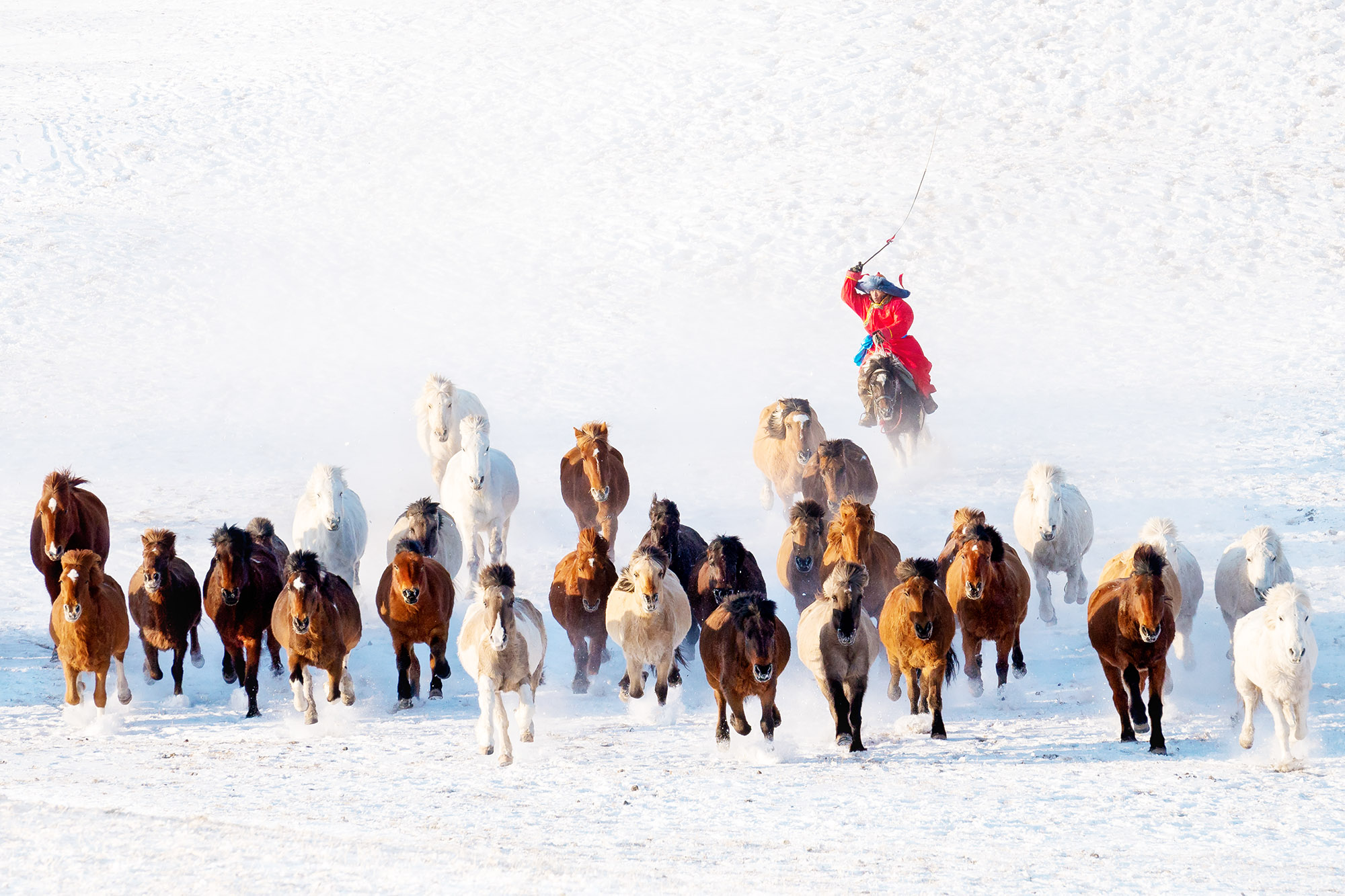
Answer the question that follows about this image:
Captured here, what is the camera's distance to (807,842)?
8984 mm

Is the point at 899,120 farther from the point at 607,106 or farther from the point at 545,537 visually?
the point at 545,537

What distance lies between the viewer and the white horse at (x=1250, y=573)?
Result: 1188cm

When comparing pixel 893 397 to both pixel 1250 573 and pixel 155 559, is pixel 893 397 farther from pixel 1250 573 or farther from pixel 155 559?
pixel 155 559

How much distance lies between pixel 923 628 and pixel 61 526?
7.71 metres

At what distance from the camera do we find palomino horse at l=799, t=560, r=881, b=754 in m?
10.5

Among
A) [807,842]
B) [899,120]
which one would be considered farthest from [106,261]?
[807,842]

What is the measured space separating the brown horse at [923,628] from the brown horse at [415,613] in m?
3.58

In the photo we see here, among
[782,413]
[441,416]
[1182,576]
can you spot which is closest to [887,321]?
[782,413]

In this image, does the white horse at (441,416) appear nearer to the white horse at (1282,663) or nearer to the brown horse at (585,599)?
the brown horse at (585,599)

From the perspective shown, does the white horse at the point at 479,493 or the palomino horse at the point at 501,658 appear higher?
the white horse at the point at 479,493

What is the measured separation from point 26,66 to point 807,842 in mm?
29492

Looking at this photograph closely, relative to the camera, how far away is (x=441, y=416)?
15.9 meters

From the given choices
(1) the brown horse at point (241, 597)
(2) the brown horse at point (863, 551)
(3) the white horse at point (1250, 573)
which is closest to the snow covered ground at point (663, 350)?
(1) the brown horse at point (241, 597)

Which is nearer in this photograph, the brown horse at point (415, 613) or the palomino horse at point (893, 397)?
the brown horse at point (415, 613)
